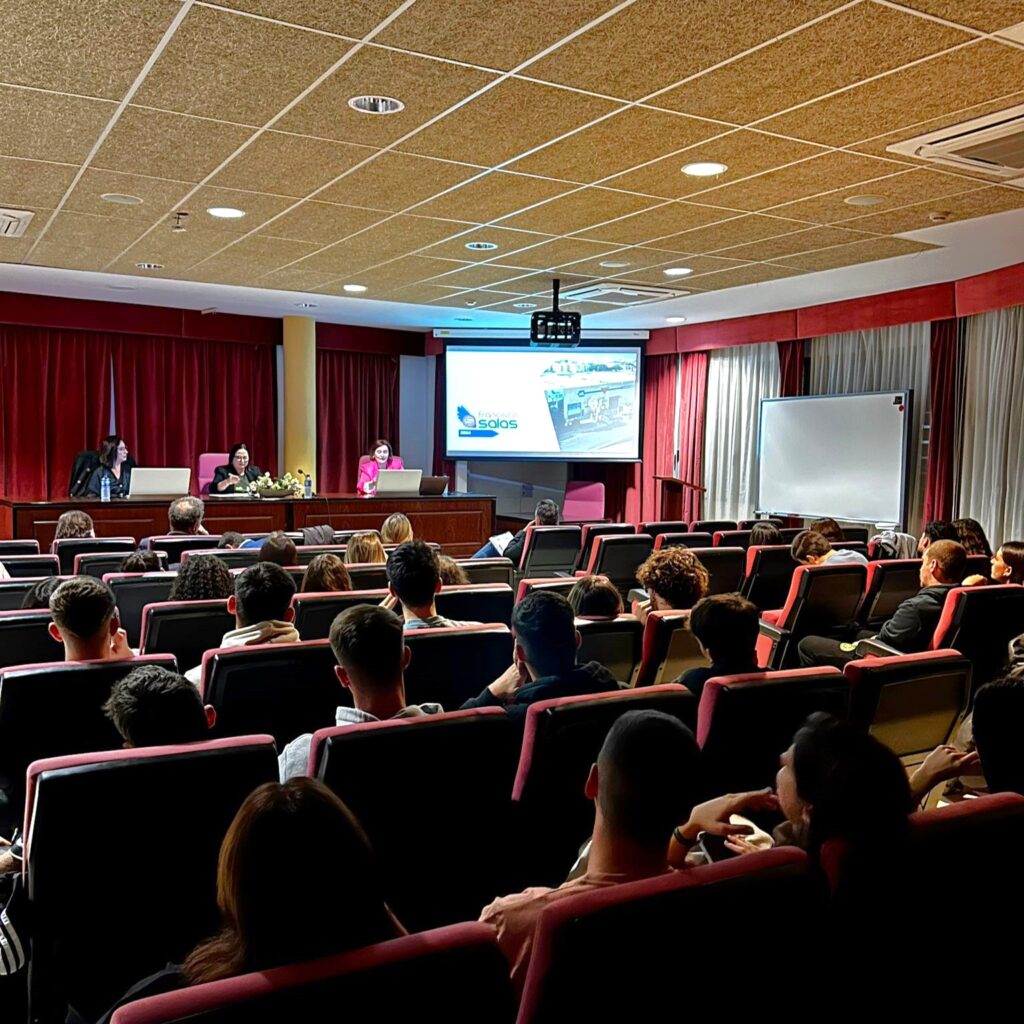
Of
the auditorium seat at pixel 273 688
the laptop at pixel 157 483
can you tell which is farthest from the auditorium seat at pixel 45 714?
the laptop at pixel 157 483

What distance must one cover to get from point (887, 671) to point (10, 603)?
12.5 ft

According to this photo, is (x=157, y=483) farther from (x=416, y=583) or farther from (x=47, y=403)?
(x=416, y=583)

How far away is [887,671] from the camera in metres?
2.68

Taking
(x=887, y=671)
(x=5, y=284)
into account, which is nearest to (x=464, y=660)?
(x=887, y=671)

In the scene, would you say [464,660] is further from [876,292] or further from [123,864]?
[876,292]

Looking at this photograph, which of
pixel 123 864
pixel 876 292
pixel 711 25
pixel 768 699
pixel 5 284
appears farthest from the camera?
pixel 5 284

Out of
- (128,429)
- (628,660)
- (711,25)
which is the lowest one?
(628,660)

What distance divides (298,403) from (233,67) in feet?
25.0

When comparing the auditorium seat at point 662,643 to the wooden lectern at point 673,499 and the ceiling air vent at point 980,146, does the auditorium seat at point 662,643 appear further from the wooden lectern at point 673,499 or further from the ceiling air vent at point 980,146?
the wooden lectern at point 673,499

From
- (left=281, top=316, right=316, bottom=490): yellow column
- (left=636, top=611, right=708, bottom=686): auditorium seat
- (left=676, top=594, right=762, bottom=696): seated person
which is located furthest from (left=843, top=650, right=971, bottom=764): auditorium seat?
(left=281, top=316, right=316, bottom=490): yellow column

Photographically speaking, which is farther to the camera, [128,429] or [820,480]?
[128,429]

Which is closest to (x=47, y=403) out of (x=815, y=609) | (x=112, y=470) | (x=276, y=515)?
(x=112, y=470)

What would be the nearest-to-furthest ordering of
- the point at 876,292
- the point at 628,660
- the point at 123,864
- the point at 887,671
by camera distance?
the point at 123,864 < the point at 887,671 < the point at 628,660 < the point at 876,292

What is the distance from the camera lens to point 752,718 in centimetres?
244
